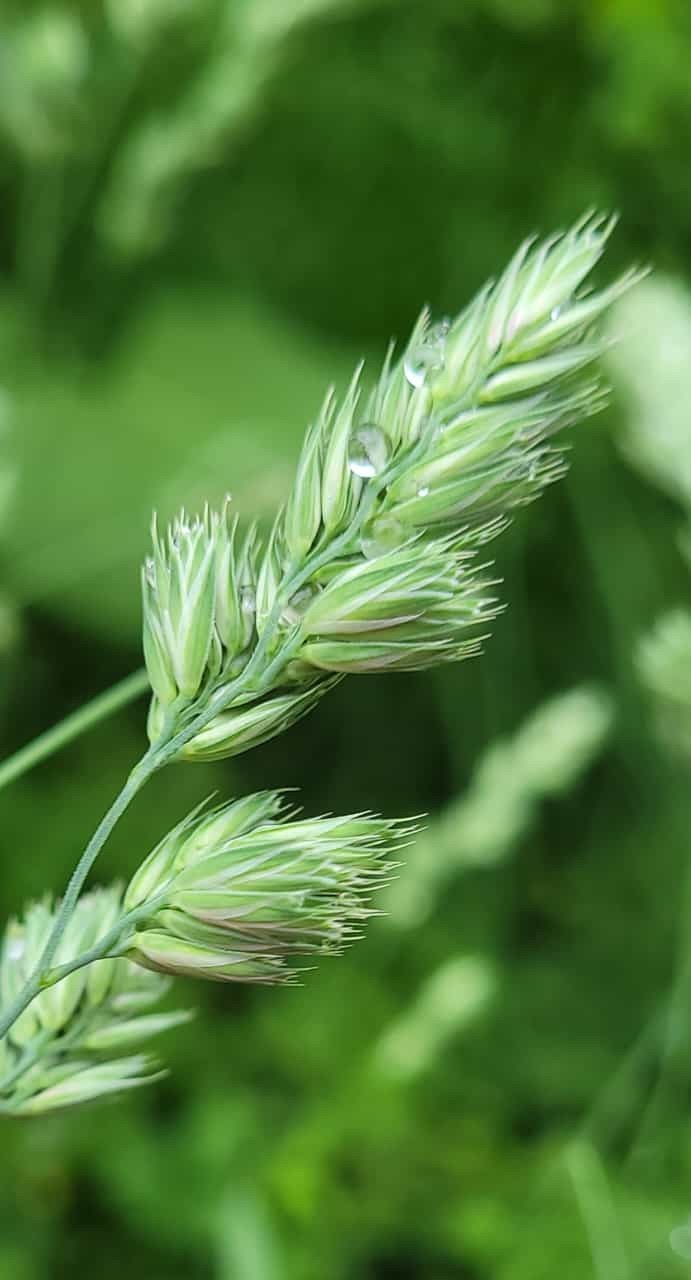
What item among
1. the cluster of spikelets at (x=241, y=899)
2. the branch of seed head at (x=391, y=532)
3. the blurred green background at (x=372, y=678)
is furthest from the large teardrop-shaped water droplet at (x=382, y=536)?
the blurred green background at (x=372, y=678)

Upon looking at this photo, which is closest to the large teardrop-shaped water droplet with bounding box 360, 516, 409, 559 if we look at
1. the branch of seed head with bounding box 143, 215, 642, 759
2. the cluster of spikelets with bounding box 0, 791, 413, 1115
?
the branch of seed head with bounding box 143, 215, 642, 759

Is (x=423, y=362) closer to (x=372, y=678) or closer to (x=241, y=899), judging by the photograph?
(x=241, y=899)

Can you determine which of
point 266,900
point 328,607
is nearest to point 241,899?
point 266,900

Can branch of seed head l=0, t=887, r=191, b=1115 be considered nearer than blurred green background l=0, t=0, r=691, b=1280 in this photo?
Yes

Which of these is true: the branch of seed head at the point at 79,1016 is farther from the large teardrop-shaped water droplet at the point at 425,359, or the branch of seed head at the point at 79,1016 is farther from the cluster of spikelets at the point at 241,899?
the large teardrop-shaped water droplet at the point at 425,359

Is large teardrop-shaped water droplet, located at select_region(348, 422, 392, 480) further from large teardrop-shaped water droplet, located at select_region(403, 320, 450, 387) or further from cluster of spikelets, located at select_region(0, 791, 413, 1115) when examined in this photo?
cluster of spikelets, located at select_region(0, 791, 413, 1115)

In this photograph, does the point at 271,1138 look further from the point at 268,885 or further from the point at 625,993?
the point at 268,885

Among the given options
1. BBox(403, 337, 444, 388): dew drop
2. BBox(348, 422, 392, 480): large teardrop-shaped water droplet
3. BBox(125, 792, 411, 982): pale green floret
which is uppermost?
BBox(403, 337, 444, 388): dew drop
